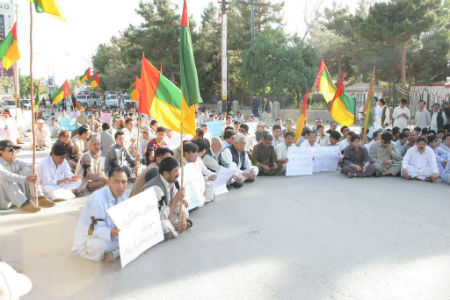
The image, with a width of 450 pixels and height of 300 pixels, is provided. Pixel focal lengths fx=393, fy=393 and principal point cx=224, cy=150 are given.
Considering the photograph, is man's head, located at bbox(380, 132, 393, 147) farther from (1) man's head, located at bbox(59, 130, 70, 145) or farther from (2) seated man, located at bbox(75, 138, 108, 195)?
(1) man's head, located at bbox(59, 130, 70, 145)

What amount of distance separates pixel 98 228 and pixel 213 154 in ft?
13.3

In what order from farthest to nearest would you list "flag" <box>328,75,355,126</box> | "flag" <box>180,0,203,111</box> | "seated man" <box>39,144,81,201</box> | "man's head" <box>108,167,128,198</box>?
"flag" <box>328,75,355,126</box> < "seated man" <box>39,144,81,201</box> < "flag" <box>180,0,203,111</box> < "man's head" <box>108,167,128,198</box>

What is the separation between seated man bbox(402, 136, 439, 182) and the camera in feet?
26.6

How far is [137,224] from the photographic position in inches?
164

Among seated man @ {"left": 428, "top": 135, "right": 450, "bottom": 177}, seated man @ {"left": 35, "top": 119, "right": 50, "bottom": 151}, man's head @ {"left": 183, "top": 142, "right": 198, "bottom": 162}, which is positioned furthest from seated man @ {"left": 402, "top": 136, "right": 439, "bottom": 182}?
seated man @ {"left": 35, "top": 119, "right": 50, "bottom": 151}

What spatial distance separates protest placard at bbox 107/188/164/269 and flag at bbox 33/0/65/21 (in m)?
3.16

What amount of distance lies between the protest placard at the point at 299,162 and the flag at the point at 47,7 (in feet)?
17.9

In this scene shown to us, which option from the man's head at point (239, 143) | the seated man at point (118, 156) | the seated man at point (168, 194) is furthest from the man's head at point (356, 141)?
the seated man at point (168, 194)

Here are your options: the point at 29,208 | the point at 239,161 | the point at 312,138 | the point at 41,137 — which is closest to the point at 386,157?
the point at 312,138

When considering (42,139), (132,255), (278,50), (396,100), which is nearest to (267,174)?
(132,255)

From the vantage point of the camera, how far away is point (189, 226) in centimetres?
524

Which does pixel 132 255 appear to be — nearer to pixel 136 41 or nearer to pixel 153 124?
pixel 153 124

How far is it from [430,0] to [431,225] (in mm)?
A: 23124

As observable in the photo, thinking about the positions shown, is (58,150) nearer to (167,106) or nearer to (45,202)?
(45,202)
